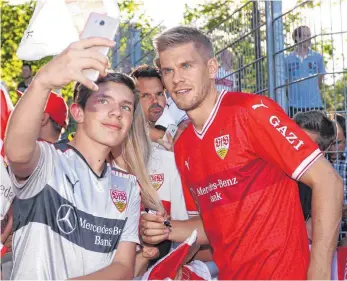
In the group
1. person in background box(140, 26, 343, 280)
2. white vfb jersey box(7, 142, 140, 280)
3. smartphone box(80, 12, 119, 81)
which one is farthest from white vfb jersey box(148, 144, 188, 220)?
smartphone box(80, 12, 119, 81)

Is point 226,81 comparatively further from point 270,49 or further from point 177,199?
point 177,199

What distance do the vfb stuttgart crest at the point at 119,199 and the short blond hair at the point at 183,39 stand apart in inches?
35.3

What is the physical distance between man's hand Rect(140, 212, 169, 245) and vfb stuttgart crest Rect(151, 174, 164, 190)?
94cm

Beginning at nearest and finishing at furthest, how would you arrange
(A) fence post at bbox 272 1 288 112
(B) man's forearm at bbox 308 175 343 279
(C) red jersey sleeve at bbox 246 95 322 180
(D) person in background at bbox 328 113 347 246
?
(B) man's forearm at bbox 308 175 343 279 → (C) red jersey sleeve at bbox 246 95 322 180 → (D) person in background at bbox 328 113 347 246 → (A) fence post at bbox 272 1 288 112

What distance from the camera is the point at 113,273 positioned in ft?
11.1

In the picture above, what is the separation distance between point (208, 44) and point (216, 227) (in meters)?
1.09

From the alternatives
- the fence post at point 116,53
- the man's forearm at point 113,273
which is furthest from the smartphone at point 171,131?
the fence post at point 116,53

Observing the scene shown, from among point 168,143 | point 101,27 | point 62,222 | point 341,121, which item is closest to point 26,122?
point 101,27

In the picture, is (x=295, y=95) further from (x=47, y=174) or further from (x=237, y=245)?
(x=47, y=174)

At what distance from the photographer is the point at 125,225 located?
3.59 m

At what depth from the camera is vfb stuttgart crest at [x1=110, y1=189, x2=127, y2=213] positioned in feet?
11.7

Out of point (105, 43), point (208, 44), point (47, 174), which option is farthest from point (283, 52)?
point (105, 43)

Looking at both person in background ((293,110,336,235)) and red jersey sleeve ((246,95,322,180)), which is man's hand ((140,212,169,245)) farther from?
person in background ((293,110,336,235))

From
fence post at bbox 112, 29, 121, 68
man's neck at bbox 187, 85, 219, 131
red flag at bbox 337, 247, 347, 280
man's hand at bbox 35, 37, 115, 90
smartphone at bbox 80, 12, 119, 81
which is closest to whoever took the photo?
man's hand at bbox 35, 37, 115, 90
